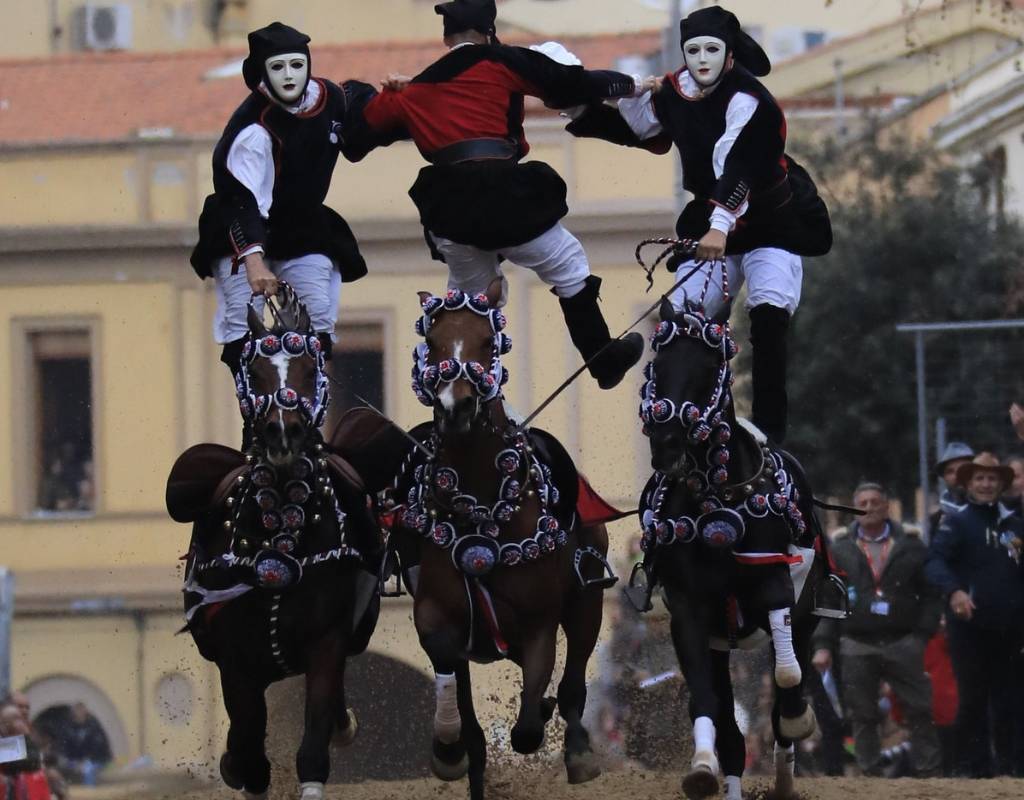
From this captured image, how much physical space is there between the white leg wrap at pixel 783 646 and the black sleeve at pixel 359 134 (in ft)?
9.28

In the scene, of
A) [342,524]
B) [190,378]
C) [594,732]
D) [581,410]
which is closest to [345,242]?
[342,524]

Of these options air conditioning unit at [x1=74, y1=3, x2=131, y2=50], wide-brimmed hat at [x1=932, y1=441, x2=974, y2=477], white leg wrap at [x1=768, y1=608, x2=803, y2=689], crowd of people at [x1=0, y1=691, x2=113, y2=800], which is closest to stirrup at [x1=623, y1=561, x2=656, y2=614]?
white leg wrap at [x1=768, y1=608, x2=803, y2=689]

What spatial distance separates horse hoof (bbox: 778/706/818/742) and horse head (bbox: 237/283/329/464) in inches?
103

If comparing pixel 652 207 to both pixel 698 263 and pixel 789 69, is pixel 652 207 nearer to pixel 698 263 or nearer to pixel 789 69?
pixel 789 69

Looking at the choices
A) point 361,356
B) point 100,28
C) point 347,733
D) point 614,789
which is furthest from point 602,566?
point 100,28

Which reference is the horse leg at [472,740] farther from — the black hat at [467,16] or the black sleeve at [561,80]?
the black hat at [467,16]

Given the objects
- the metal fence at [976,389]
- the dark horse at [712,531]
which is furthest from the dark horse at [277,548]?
the metal fence at [976,389]

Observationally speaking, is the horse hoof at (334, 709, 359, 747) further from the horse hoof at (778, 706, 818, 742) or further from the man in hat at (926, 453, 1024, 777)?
the man in hat at (926, 453, 1024, 777)

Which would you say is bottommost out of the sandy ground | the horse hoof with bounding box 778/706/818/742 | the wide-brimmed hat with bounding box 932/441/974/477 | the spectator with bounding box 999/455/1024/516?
the sandy ground

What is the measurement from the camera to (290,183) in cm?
1238

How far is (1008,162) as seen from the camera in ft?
102

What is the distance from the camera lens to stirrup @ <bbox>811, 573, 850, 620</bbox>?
40.7 ft

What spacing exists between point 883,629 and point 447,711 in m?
5.43

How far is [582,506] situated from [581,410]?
11.3 m
